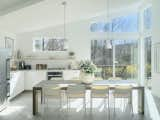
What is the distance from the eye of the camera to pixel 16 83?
8789 millimetres

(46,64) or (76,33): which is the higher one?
(76,33)

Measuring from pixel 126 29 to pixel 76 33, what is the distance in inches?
85.5

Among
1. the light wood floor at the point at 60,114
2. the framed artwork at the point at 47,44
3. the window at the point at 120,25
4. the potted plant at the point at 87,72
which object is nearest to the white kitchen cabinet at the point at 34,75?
the framed artwork at the point at 47,44

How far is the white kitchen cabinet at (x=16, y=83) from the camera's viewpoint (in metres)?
8.21

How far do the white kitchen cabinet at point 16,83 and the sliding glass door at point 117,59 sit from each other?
3.19m

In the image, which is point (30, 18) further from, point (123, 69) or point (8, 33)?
point (123, 69)

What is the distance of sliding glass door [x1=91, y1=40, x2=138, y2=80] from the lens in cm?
1046

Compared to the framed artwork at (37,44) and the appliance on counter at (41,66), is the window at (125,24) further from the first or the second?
the appliance on counter at (41,66)

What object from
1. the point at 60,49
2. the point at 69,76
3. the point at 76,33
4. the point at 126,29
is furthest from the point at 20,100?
the point at 126,29

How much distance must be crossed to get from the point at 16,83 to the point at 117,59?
4.37 metres

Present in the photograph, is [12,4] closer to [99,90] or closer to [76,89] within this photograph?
[76,89]

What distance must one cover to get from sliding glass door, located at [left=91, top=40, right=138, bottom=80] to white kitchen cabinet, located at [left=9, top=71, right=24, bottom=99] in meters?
3.19

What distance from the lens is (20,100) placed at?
8.55 metres

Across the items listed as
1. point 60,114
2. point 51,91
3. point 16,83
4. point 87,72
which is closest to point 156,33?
point 87,72
